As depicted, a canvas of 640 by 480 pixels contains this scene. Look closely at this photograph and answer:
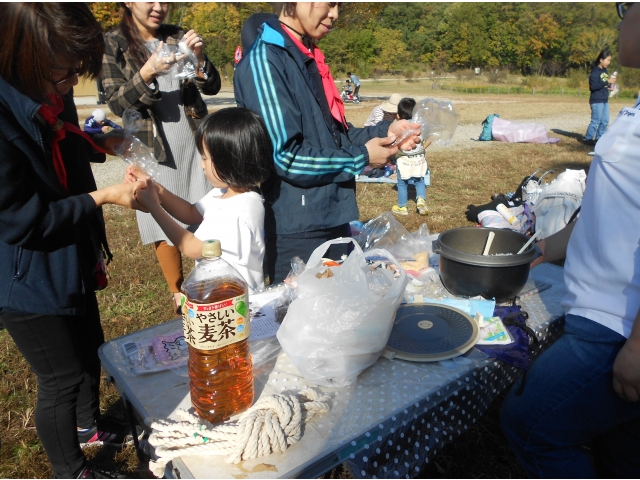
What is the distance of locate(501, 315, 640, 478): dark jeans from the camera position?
1.24m

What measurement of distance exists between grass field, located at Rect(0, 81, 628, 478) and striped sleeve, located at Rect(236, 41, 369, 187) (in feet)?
3.81

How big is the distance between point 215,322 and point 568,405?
98 cm

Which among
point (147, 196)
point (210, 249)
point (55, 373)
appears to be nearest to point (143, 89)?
point (147, 196)

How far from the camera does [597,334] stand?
1.24 metres

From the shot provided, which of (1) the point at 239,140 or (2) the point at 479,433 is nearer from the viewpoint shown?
(1) the point at 239,140

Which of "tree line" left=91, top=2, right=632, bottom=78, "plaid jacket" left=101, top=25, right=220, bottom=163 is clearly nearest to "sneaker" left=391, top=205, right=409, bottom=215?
"plaid jacket" left=101, top=25, right=220, bottom=163

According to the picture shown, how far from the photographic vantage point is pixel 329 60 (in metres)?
32.5

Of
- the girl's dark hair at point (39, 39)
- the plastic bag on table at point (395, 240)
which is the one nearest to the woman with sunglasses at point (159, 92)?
the girl's dark hair at point (39, 39)

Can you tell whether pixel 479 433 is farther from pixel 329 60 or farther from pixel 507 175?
pixel 329 60

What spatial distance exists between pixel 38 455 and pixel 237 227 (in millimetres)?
1539

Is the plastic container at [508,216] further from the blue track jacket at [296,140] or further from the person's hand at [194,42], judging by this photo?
the person's hand at [194,42]

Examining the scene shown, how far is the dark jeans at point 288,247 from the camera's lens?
2176 mm

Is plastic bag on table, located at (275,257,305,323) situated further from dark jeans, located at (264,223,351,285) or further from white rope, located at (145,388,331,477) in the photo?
white rope, located at (145,388,331,477)

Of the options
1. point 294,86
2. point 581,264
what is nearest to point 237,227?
point 294,86
